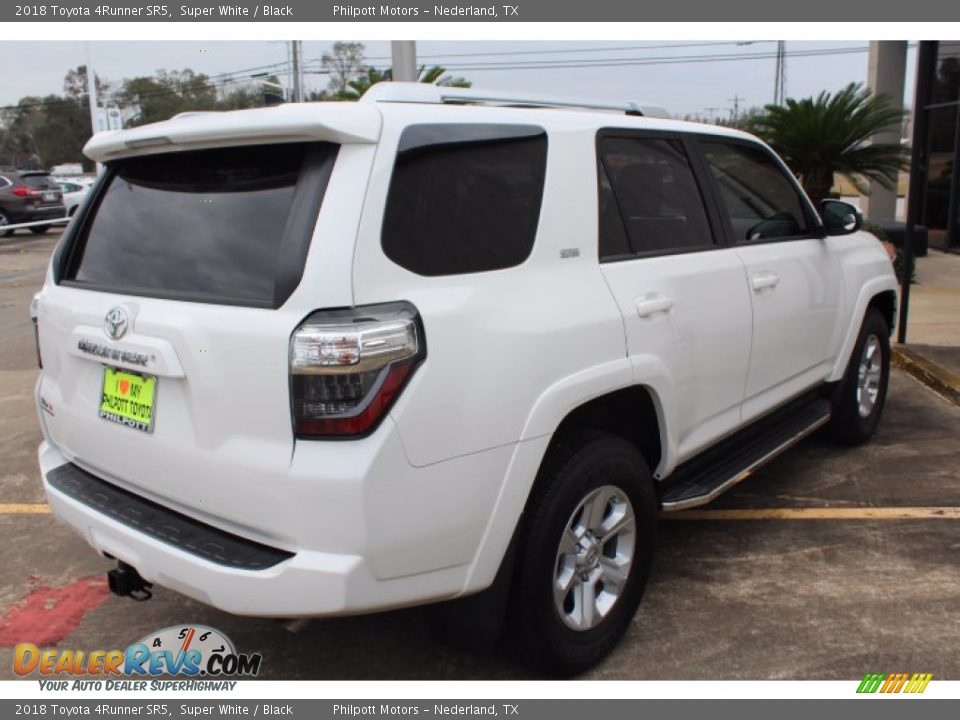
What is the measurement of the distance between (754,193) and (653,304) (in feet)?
4.75

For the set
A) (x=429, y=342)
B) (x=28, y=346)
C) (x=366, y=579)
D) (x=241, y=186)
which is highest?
(x=241, y=186)

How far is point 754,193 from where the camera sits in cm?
420

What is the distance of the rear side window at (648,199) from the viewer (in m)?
3.14

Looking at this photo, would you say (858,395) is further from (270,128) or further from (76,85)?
(76,85)

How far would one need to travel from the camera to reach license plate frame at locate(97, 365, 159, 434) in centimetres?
255

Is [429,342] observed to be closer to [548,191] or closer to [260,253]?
[260,253]

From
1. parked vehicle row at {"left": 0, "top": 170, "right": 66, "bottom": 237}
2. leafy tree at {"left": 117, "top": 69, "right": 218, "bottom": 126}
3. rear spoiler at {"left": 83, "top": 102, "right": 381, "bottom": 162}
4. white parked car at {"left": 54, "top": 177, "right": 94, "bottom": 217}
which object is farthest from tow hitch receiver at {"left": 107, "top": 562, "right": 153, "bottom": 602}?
leafy tree at {"left": 117, "top": 69, "right": 218, "bottom": 126}

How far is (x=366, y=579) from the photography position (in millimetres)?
2285

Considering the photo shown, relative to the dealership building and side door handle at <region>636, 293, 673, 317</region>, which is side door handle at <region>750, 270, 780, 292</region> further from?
the dealership building

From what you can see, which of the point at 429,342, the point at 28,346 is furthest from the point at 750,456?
the point at 28,346

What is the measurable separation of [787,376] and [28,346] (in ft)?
25.4

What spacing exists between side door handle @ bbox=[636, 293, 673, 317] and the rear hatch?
1170mm

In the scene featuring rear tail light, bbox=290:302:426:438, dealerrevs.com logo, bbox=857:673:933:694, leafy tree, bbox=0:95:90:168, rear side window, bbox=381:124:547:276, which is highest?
leafy tree, bbox=0:95:90:168

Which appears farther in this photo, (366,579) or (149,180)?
(149,180)
